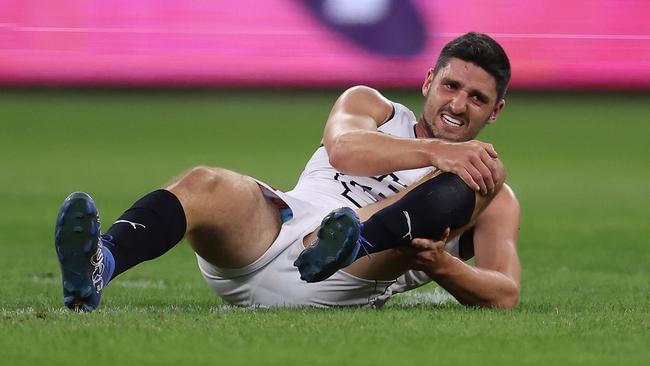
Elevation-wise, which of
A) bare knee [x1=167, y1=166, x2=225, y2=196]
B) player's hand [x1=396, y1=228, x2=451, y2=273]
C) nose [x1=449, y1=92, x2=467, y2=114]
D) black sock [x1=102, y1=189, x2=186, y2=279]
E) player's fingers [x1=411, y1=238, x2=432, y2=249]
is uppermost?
nose [x1=449, y1=92, x2=467, y2=114]

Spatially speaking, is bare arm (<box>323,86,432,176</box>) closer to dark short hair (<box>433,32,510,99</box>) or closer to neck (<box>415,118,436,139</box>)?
neck (<box>415,118,436,139</box>)

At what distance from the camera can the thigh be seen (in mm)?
3910

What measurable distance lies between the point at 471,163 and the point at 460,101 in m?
0.61

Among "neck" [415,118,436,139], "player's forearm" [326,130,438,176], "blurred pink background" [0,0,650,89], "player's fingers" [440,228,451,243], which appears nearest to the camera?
"player's fingers" [440,228,451,243]

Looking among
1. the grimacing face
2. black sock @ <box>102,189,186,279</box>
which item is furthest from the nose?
black sock @ <box>102,189,186,279</box>

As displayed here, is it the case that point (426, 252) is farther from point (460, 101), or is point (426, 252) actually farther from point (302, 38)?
point (302, 38)

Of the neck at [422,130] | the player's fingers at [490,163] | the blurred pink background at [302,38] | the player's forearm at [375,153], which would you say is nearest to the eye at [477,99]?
the neck at [422,130]

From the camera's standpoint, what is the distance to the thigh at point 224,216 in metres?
3.91

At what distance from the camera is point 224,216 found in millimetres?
3932

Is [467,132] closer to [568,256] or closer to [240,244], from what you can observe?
[240,244]

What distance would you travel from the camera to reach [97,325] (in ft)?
11.7

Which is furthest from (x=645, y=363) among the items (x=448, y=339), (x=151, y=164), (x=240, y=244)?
(x=151, y=164)

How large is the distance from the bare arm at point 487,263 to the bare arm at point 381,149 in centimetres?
25

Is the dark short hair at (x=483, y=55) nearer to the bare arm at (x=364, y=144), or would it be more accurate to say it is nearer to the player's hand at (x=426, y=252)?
the bare arm at (x=364, y=144)
